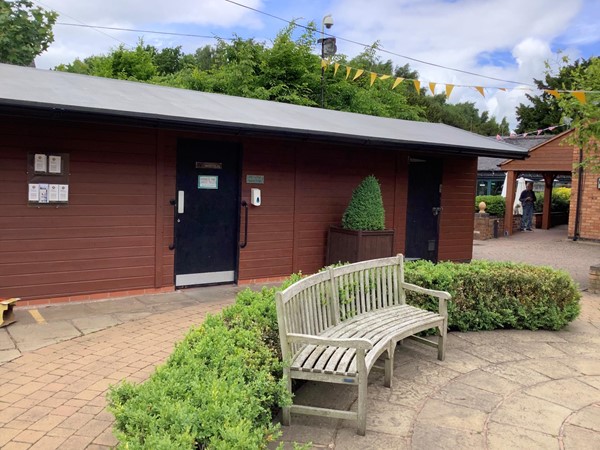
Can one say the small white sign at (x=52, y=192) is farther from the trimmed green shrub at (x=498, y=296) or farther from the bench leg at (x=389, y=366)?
the bench leg at (x=389, y=366)

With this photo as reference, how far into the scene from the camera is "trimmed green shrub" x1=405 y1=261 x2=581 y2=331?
557cm

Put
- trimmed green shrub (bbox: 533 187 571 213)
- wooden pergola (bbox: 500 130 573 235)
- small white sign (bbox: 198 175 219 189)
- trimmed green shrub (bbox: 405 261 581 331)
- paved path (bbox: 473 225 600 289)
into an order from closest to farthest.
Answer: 1. trimmed green shrub (bbox: 405 261 581 331)
2. small white sign (bbox: 198 175 219 189)
3. paved path (bbox: 473 225 600 289)
4. wooden pergola (bbox: 500 130 573 235)
5. trimmed green shrub (bbox: 533 187 571 213)

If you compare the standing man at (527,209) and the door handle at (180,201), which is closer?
the door handle at (180,201)

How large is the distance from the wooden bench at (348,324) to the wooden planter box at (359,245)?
9.38 feet

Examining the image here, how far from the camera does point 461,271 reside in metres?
5.80

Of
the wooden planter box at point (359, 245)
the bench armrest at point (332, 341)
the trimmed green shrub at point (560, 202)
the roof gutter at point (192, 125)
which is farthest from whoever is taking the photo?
the trimmed green shrub at point (560, 202)

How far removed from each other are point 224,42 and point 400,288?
20.2 meters

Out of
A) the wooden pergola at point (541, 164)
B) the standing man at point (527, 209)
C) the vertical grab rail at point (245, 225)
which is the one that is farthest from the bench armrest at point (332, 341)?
the standing man at point (527, 209)

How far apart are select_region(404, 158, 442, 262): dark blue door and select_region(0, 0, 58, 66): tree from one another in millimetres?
16607

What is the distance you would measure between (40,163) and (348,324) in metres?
4.11

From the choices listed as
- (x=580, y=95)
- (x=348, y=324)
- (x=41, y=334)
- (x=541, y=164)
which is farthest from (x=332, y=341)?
(x=541, y=164)

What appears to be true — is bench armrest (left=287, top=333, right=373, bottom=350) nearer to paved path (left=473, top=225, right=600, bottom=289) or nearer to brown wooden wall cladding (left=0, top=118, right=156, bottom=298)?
brown wooden wall cladding (left=0, top=118, right=156, bottom=298)

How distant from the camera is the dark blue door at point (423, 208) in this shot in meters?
10.0

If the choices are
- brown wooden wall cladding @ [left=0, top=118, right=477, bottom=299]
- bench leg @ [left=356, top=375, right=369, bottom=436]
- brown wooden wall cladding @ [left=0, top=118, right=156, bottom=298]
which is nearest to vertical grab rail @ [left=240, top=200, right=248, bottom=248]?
brown wooden wall cladding @ [left=0, top=118, right=477, bottom=299]
